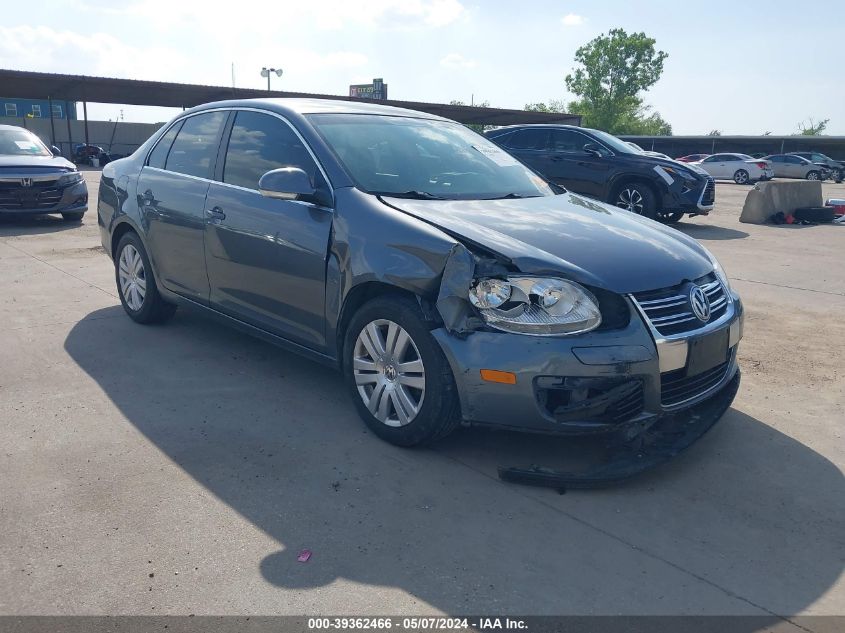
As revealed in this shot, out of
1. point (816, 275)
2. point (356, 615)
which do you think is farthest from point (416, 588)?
point (816, 275)

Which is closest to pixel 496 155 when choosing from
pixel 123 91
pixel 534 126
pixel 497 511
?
pixel 497 511

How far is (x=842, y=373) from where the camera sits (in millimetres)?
5098

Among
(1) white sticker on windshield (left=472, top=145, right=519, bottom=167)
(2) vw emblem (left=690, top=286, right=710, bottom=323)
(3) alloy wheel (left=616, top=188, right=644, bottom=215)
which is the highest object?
(1) white sticker on windshield (left=472, top=145, right=519, bottom=167)

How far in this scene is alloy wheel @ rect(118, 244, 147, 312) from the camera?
5758mm

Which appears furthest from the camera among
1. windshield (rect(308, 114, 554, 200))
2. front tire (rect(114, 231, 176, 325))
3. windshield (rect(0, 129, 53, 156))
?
windshield (rect(0, 129, 53, 156))

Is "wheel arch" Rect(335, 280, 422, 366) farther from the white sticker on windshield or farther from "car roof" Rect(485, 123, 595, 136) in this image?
"car roof" Rect(485, 123, 595, 136)

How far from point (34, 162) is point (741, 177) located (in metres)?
32.2

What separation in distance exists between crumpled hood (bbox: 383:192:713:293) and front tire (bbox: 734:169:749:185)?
3471 cm

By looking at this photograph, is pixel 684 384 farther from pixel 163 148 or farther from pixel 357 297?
pixel 163 148

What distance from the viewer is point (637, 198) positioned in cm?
1250

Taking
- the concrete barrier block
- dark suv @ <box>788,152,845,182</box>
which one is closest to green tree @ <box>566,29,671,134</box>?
dark suv @ <box>788,152,845,182</box>

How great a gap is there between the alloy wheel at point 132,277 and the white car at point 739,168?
34.3 metres

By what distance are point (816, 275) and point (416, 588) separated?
7.64m

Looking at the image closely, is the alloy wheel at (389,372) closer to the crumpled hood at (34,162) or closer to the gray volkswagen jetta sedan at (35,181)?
the gray volkswagen jetta sedan at (35,181)
